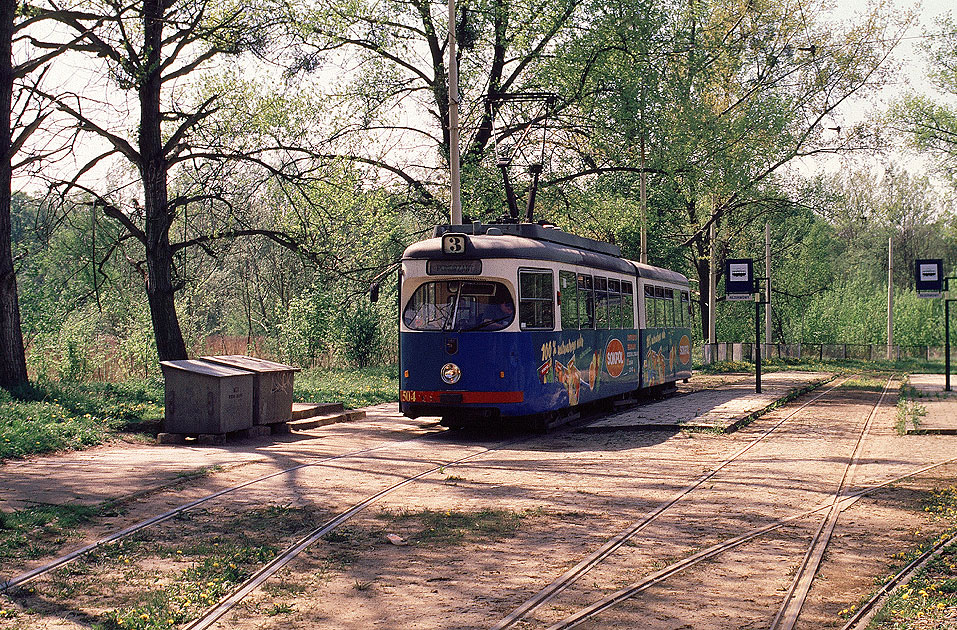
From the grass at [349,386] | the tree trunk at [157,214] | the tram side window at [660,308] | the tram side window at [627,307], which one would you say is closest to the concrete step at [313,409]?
the grass at [349,386]

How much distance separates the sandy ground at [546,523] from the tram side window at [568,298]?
7.28 ft

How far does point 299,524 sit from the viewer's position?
869cm

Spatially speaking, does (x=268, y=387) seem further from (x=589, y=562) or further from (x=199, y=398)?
(x=589, y=562)

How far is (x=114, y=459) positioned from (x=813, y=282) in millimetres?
51177

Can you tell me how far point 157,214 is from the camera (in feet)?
65.1

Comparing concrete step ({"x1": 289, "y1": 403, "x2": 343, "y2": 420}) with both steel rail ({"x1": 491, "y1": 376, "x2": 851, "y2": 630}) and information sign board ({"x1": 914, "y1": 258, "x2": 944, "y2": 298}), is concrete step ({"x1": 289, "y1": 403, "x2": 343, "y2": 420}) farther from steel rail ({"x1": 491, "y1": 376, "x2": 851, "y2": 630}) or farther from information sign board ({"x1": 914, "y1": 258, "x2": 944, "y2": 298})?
information sign board ({"x1": 914, "y1": 258, "x2": 944, "y2": 298})

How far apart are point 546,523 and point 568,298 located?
8.59 m

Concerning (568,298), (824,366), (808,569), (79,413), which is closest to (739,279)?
(568,298)

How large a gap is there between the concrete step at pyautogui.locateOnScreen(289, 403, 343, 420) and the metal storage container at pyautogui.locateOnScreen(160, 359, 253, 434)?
221 cm

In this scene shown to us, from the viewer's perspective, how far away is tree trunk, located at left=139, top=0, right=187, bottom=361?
19.5 meters

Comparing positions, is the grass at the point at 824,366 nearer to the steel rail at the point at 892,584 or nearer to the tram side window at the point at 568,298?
the tram side window at the point at 568,298

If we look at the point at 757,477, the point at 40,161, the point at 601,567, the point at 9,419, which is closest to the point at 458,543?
the point at 601,567

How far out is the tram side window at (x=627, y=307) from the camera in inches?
816

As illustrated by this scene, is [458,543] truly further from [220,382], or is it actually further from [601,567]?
[220,382]
